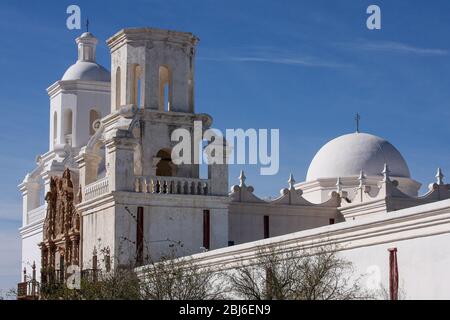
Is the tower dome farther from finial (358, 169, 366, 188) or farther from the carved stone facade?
finial (358, 169, 366, 188)

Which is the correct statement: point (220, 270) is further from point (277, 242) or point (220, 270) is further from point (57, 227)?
point (57, 227)

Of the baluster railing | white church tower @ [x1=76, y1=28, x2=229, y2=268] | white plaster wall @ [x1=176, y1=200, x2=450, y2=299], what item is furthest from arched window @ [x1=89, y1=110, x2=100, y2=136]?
white plaster wall @ [x1=176, y1=200, x2=450, y2=299]

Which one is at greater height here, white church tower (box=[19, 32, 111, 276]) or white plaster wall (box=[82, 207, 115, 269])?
white church tower (box=[19, 32, 111, 276])

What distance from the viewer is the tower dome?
5472 centimetres

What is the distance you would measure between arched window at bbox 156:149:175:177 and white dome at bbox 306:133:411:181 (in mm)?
8548

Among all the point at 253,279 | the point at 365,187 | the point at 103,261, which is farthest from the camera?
the point at 365,187

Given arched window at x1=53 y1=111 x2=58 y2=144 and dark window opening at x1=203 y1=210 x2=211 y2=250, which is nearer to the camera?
dark window opening at x1=203 y1=210 x2=211 y2=250

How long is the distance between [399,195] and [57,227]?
14.2m

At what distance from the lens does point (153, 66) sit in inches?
1602

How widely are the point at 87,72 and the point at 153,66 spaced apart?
14780 mm

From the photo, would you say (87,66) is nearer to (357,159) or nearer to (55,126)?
(55,126)

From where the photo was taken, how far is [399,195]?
39.5m

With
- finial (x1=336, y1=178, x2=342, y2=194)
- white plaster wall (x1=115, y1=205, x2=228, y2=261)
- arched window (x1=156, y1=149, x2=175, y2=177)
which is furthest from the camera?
finial (x1=336, y1=178, x2=342, y2=194)
